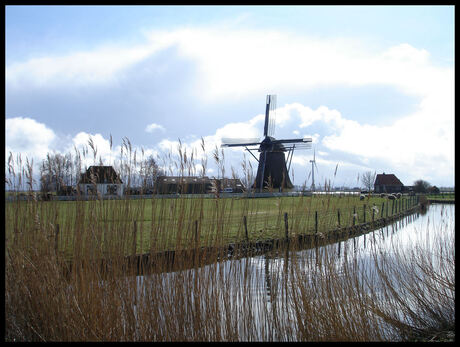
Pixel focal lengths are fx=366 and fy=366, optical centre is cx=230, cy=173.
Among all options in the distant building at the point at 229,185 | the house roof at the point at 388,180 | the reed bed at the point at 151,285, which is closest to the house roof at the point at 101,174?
the reed bed at the point at 151,285

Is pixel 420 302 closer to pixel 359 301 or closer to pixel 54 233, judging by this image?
pixel 359 301

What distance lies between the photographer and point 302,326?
274cm

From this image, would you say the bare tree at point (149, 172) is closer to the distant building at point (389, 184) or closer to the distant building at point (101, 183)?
the distant building at point (101, 183)

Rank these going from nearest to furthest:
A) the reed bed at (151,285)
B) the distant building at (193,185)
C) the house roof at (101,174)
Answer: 1. the reed bed at (151,285)
2. the distant building at (193,185)
3. the house roof at (101,174)

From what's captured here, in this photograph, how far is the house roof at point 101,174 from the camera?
2752 mm

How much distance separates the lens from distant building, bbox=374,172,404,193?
4753 centimetres

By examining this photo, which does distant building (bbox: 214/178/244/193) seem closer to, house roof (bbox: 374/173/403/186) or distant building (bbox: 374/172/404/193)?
distant building (bbox: 374/172/404/193)

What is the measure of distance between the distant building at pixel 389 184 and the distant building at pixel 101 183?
48.5m

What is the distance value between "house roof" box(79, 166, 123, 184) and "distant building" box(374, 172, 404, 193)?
48.4 meters

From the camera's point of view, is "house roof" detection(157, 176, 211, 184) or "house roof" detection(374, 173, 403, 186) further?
"house roof" detection(374, 173, 403, 186)

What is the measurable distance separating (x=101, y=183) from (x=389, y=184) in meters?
50.9

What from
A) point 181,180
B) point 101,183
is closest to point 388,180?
point 181,180

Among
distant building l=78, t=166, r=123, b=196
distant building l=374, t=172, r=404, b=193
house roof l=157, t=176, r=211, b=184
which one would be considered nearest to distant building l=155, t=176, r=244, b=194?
house roof l=157, t=176, r=211, b=184

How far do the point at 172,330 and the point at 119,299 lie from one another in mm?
423
